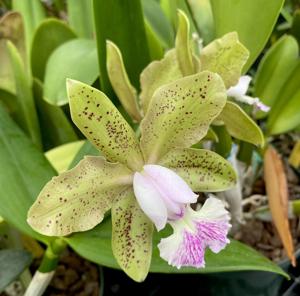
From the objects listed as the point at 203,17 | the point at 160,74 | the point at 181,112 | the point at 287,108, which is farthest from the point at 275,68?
the point at 181,112

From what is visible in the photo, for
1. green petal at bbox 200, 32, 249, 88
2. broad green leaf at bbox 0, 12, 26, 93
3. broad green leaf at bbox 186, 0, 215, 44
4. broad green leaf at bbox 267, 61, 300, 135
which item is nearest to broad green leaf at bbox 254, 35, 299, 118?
broad green leaf at bbox 267, 61, 300, 135

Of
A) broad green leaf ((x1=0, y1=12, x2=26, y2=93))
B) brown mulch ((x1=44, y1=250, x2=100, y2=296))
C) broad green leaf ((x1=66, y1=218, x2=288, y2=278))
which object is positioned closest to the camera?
broad green leaf ((x1=66, y1=218, x2=288, y2=278))

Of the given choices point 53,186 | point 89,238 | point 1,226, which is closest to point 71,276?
point 1,226

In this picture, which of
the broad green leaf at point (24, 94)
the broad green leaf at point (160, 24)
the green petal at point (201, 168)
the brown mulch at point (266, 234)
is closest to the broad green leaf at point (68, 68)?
the broad green leaf at point (24, 94)

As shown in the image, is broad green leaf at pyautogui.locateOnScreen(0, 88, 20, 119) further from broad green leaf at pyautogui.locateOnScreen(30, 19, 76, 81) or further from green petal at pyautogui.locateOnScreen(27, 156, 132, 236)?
green petal at pyautogui.locateOnScreen(27, 156, 132, 236)

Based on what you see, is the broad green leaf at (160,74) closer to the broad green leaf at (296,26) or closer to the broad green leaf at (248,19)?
the broad green leaf at (248,19)

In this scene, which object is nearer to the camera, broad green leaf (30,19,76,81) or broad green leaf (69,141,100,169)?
broad green leaf (69,141,100,169)
